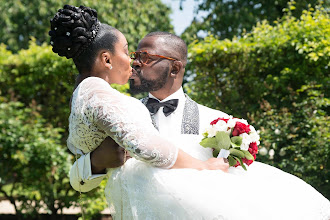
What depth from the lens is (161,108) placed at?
3.72 metres

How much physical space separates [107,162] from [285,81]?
4.99 meters

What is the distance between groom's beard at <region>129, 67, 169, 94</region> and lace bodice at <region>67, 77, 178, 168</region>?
3.39ft

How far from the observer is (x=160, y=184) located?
236 cm

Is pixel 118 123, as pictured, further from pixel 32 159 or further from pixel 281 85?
pixel 32 159

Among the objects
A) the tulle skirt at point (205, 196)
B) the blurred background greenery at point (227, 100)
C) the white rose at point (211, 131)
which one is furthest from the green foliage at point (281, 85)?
the tulle skirt at point (205, 196)

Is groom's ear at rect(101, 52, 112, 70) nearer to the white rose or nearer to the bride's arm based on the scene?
the bride's arm

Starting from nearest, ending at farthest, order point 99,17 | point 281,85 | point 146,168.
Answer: point 146,168, point 281,85, point 99,17

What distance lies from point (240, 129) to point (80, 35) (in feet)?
3.75

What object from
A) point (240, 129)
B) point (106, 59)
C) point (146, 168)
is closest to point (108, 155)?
point (146, 168)

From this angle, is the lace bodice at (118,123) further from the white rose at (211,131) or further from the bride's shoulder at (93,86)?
the white rose at (211,131)

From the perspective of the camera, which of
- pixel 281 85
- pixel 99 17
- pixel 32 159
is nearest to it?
pixel 281 85

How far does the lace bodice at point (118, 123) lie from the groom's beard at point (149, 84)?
103 centimetres

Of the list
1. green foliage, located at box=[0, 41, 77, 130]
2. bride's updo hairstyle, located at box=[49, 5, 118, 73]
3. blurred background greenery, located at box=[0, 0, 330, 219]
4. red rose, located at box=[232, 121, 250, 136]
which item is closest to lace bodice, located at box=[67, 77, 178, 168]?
bride's updo hairstyle, located at box=[49, 5, 118, 73]

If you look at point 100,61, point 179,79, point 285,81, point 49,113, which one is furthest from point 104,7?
point 100,61
